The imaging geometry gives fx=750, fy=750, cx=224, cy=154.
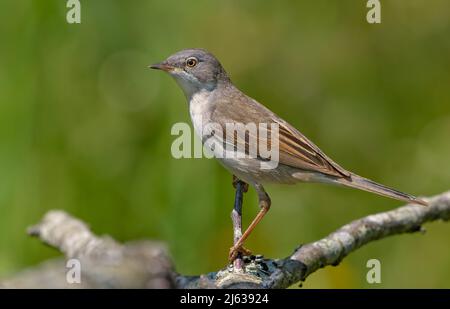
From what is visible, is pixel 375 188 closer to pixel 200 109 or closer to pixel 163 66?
pixel 200 109

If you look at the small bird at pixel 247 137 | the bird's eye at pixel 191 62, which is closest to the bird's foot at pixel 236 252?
the small bird at pixel 247 137

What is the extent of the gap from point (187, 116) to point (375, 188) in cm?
190

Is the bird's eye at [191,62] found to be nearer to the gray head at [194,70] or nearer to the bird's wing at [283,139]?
the gray head at [194,70]

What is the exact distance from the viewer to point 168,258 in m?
3.28

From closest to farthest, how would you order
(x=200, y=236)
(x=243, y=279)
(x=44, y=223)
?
(x=243, y=279) < (x=44, y=223) < (x=200, y=236)

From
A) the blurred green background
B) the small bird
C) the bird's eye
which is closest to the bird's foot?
the small bird

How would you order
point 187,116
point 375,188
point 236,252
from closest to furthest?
point 236,252
point 375,188
point 187,116

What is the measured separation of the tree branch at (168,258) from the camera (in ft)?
9.57

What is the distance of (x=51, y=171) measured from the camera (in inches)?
245

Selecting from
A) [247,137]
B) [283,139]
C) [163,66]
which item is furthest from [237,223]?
[163,66]

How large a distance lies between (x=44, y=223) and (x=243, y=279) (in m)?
1.89

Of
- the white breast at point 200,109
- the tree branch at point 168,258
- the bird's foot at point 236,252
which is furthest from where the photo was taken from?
the white breast at point 200,109
